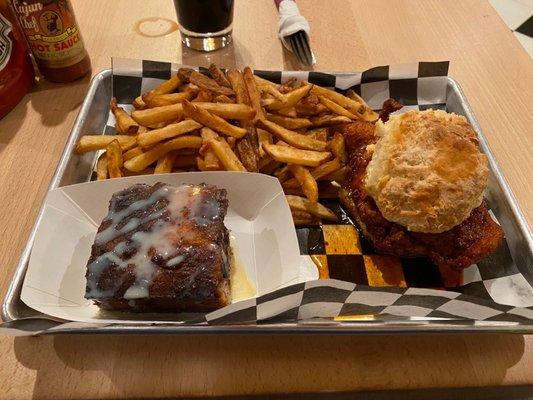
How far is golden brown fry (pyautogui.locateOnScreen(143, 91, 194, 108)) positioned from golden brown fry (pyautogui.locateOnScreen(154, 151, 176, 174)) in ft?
0.64

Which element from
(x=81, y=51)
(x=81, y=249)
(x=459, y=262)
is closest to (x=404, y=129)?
(x=459, y=262)

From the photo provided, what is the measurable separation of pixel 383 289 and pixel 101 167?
1034 millimetres

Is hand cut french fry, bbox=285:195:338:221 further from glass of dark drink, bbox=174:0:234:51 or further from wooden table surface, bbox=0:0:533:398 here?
glass of dark drink, bbox=174:0:234:51

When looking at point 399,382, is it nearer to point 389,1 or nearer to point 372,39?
point 372,39

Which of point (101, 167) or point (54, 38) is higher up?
point (54, 38)

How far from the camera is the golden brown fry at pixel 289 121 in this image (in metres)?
1.60

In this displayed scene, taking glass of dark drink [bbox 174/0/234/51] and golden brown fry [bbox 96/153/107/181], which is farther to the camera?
glass of dark drink [bbox 174/0/234/51]

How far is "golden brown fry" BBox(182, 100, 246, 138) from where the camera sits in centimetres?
148

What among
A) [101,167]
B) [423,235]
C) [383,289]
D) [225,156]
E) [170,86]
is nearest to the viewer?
[383,289]

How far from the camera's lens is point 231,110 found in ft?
4.96

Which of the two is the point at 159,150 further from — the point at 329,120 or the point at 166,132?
the point at 329,120

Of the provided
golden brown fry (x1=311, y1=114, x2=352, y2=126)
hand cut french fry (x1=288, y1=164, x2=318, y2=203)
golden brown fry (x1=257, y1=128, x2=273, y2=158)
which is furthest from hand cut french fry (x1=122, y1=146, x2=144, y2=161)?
golden brown fry (x1=311, y1=114, x2=352, y2=126)

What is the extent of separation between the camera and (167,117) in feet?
5.06

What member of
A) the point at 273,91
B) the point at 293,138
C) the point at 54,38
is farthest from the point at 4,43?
the point at 293,138
